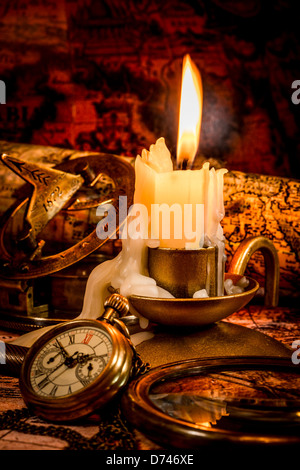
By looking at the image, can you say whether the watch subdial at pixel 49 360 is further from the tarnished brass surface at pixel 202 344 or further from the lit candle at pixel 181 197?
Answer: the lit candle at pixel 181 197

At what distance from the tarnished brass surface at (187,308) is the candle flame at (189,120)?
1.03 ft

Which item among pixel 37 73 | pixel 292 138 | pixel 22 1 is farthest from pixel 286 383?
pixel 22 1

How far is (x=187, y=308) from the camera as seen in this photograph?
0.85 metres

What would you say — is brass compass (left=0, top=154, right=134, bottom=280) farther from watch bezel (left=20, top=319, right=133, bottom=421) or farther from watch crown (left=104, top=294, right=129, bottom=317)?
watch bezel (left=20, top=319, right=133, bottom=421)

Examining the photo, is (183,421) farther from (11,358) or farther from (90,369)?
(11,358)

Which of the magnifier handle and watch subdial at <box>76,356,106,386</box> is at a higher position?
watch subdial at <box>76,356,106,386</box>

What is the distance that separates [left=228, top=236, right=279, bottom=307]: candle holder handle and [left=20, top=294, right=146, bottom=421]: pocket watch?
40 cm

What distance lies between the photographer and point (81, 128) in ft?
8.05

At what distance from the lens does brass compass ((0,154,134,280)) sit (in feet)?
3.93

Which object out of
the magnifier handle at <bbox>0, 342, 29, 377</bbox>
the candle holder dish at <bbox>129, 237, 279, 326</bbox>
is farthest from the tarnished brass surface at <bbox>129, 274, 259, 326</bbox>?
the magnifier handle at <bbox>0, 342, 29, 377</bbox>

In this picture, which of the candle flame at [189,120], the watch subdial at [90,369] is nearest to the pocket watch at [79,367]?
the watch subdial at [90,369]

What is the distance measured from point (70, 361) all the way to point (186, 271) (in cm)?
30
